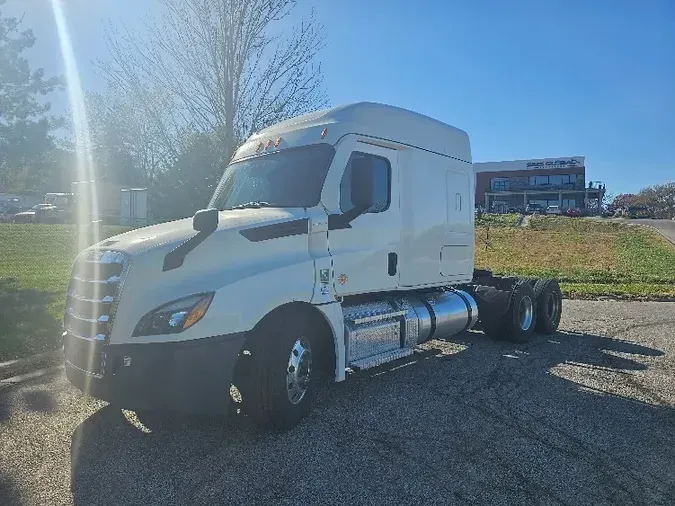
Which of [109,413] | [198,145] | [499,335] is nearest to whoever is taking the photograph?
[109,413]

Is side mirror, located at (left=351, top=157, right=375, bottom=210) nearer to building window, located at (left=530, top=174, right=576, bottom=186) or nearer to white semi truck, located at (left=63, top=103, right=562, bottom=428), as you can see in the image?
white semi truck, located at (left=63, top=103, right=562, bottom=428)

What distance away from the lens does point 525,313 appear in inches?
385

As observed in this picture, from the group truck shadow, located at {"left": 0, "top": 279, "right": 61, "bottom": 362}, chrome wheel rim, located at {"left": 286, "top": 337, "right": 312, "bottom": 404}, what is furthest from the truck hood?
truck shadow, located at {"left": 0, "top": 279, "right": 61, "bottom": 362}

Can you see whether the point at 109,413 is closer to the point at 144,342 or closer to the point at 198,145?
the point at 144,342

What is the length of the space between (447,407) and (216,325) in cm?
268

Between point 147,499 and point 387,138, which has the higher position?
point 387,138

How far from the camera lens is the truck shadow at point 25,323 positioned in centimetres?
777

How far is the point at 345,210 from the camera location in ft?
19.3

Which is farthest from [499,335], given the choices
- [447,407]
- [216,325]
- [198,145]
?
[198,145]

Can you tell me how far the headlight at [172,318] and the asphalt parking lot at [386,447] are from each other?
103 cm

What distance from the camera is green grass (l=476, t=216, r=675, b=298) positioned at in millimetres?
18006

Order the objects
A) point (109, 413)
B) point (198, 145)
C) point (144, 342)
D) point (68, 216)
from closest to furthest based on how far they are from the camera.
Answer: point (144, 342), point (109, 413), point (198, 145), point (68, 216)

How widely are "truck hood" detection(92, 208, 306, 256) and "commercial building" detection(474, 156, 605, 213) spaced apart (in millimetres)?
80500

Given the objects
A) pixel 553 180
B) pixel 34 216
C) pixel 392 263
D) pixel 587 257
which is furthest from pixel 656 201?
pixel 392 263
